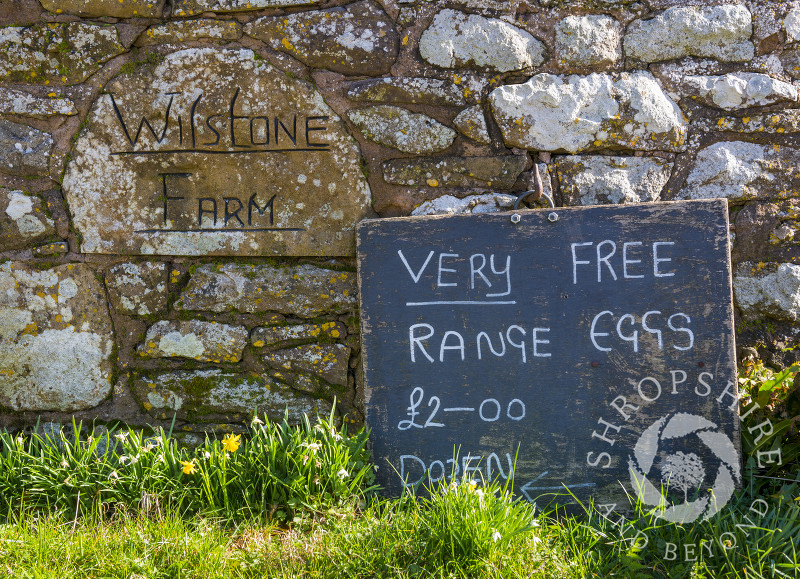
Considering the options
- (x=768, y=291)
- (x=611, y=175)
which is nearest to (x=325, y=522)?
(x=611, y=175)

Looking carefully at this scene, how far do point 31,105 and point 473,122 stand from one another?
1.79 m

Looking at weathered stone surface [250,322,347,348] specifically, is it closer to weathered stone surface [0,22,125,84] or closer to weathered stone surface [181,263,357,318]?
weathered stone surface [181,263,357,318]

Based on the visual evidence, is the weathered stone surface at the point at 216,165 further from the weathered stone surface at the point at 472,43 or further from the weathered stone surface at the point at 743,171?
the weathered stone surface at the point at 743,171

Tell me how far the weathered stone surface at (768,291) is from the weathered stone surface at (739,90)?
0.64m

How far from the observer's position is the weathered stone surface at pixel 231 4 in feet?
7.14

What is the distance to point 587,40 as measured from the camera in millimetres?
2162

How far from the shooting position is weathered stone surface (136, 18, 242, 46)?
2197 mm

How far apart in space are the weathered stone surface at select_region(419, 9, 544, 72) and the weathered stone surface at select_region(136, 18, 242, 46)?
761mm

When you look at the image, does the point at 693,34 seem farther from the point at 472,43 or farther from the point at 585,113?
the point at 472,43

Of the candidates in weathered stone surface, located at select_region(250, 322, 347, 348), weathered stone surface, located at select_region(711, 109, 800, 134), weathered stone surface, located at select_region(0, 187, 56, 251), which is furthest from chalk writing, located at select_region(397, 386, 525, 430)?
weathered stone surface, located at select_region(0, 187, 56, 251)

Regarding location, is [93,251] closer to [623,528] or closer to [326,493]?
[326,493]

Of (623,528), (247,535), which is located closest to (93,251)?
(247,535)

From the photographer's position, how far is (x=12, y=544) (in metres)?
1.72

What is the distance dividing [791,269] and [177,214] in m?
2.46
